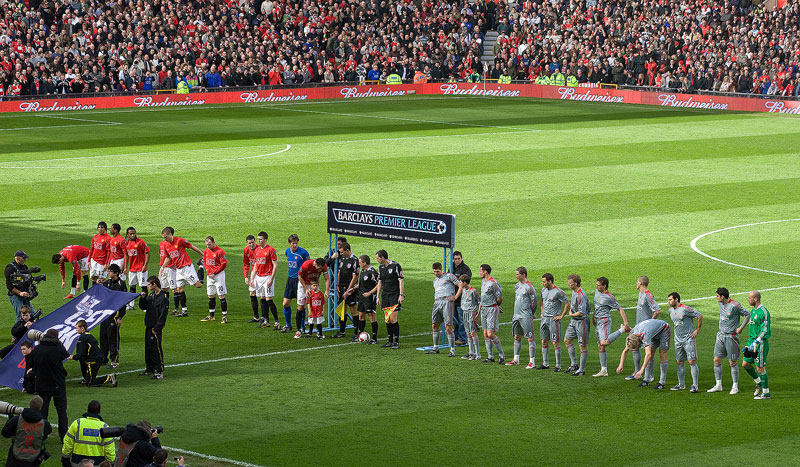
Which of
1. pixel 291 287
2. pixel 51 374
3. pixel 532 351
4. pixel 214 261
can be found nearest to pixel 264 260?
pixel 291 287

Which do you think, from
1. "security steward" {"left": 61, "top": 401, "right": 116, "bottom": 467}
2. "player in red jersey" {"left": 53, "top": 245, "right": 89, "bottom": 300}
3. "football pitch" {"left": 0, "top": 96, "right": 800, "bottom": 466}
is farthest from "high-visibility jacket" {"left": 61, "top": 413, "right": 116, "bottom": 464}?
"player in red jersey" {"left": 53, "top": 245, "right": 89, "bottom": 300}

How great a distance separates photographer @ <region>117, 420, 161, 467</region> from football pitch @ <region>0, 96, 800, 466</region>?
180 cm

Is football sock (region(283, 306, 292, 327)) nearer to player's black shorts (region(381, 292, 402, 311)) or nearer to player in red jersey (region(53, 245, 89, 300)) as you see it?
player's black shorts (region(381, 292, 402, 311))

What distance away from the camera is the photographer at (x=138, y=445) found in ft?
44.1

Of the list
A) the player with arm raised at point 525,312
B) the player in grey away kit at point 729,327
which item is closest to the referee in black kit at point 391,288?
the player with arm raised at point 525,312

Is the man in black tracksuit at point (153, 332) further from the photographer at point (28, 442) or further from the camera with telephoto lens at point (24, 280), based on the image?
the photographer at point (28, 442)

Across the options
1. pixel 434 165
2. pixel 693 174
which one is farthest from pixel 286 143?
pixel 693 174

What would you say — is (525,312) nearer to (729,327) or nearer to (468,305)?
(468,305)

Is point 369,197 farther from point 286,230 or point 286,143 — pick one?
point 286,143

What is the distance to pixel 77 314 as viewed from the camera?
19438 mm

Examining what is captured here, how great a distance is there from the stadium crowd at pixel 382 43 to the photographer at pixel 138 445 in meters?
47.5

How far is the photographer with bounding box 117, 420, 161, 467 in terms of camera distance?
13.4 meters

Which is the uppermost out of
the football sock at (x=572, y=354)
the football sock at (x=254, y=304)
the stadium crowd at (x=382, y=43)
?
the stadium crowd at (x=382, y=43)

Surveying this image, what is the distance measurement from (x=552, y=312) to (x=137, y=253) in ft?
29.2
